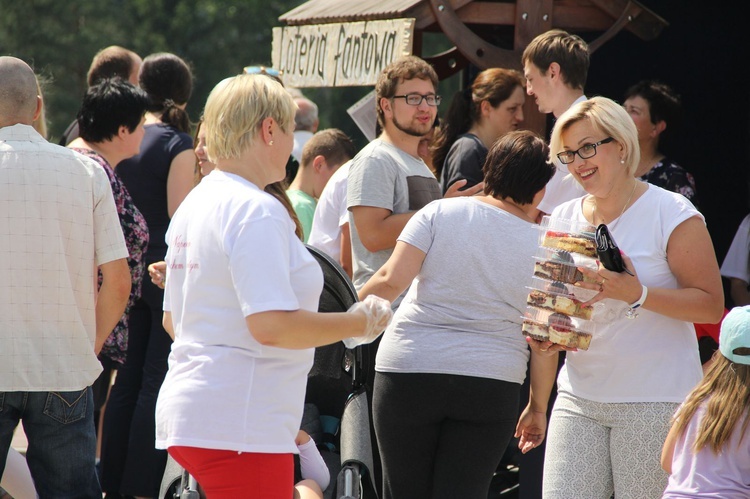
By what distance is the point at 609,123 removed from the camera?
3.35 meters

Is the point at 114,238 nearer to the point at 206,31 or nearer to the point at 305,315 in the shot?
the point at 305,315

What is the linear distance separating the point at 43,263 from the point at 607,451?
1.99 m

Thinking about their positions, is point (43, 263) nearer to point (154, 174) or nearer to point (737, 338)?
point (154, 174)

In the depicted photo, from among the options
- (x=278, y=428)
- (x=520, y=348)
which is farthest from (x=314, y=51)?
(x=278, y=428)

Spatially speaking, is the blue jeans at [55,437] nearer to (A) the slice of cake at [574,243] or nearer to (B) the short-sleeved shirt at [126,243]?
(B) the short-sleeved shirt at [126,243]

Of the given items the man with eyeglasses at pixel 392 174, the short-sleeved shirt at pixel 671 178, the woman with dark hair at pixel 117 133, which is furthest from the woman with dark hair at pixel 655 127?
the woman with dark hair at pixel 117 133

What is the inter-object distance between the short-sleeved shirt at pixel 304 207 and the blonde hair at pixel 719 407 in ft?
9.81

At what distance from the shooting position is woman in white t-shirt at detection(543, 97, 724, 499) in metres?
3.23

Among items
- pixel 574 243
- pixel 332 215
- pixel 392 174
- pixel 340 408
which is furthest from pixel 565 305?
pixel 332 215

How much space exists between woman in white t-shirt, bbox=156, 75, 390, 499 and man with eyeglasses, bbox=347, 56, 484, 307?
165 cm

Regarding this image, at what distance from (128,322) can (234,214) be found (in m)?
2.65

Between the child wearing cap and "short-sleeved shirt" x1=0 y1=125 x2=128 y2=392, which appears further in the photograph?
"short-sleeved shirt" x1=0 y1=125 x2=128 y2=392

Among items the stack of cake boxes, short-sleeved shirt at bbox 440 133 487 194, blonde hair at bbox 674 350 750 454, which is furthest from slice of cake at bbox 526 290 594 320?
short-sleeved shirt at bbox 440 133 487 194

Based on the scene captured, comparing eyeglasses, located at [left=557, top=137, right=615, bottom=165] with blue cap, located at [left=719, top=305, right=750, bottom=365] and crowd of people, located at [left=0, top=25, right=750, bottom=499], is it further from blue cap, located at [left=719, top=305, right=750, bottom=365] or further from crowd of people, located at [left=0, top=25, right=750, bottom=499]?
blue cap, located at [left=719, top=305, right=750, bottom=365]
